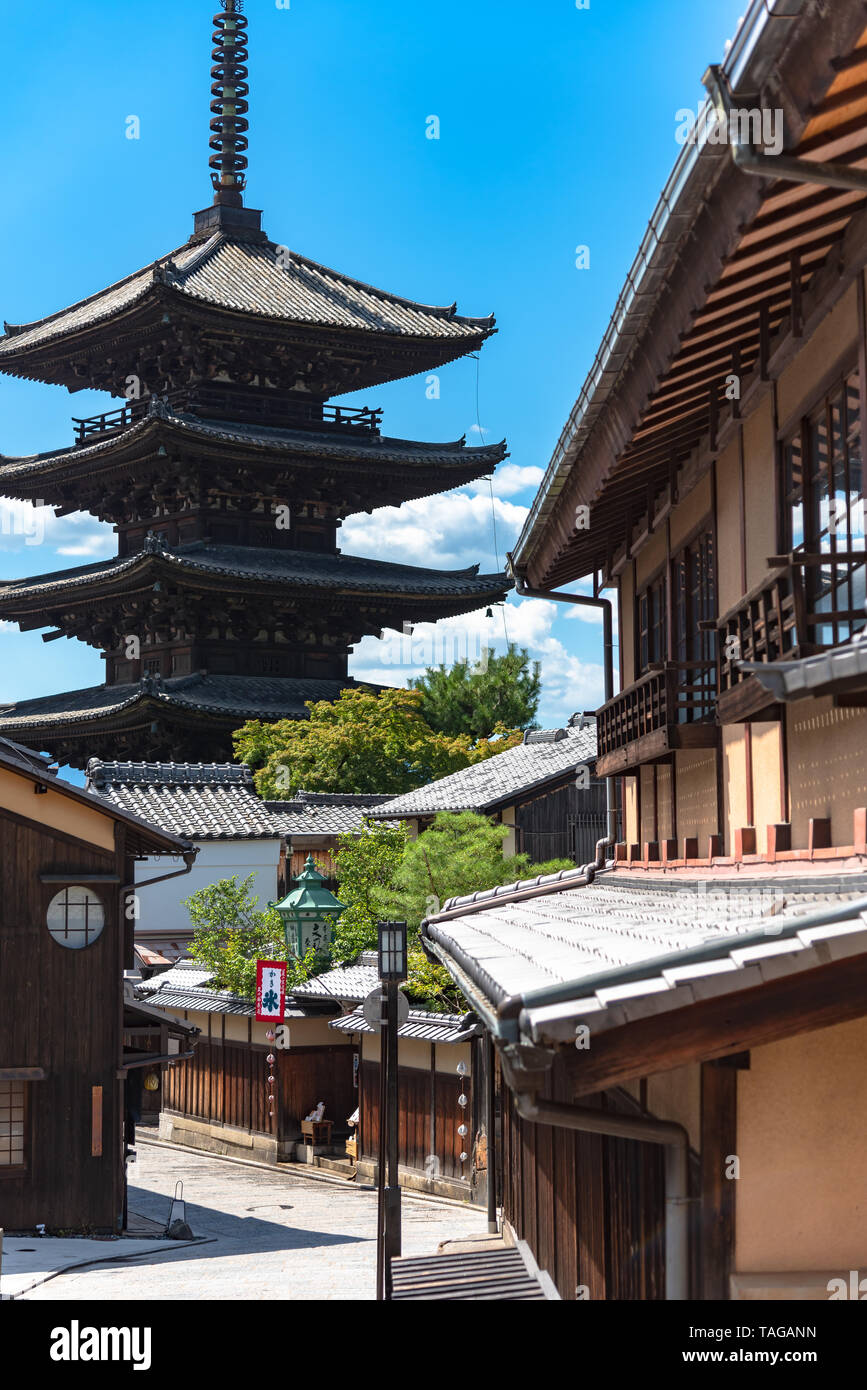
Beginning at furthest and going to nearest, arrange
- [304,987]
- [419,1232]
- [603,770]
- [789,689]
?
1. [304,987]
2. [419,1232]
3. [603,770]
4. [789,689]

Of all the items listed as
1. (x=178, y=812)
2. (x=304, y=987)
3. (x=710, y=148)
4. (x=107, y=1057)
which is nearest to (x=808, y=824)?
(x=710, y=148)

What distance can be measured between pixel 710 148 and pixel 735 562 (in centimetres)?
375

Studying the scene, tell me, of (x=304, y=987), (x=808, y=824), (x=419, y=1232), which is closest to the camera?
(x=808, y=824)

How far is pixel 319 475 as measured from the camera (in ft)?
148

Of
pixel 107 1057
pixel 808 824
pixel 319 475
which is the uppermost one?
pixel 319 475

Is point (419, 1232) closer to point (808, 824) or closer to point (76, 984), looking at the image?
point (76, 984)

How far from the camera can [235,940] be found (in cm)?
3177

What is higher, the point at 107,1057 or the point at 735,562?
the point at 735,562

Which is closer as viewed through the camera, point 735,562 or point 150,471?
point 735,562

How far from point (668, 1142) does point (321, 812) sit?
32.4 m

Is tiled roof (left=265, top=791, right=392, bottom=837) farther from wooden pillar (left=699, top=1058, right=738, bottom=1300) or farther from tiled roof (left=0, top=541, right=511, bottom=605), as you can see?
wooden pillar (left=699, top=1058, right=738, bottom=1300)

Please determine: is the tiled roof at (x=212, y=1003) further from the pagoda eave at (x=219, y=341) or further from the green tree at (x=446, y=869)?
the pagoda eave at (x=219, y=341)

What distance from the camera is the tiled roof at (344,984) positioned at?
28141 millimetres

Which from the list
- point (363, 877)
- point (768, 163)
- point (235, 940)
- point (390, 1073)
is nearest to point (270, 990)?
point (363, 877)
